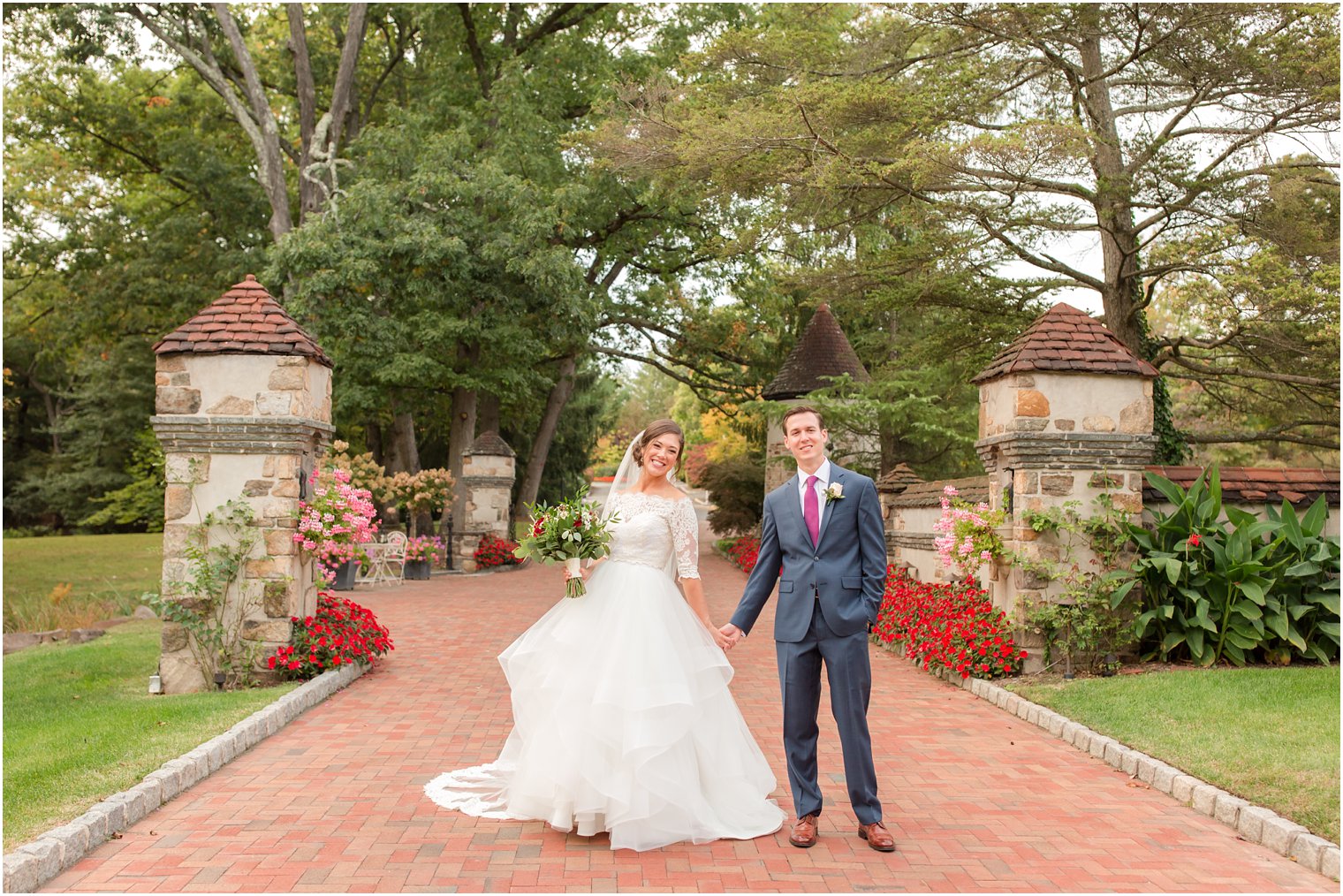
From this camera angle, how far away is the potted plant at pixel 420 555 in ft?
62.5

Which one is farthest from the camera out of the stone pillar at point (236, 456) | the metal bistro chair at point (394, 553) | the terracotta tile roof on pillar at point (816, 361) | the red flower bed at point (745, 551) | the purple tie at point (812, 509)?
the terracotta tile roof on pillar at point (816, 361)

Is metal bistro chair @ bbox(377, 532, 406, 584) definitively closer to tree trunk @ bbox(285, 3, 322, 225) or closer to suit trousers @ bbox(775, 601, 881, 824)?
tree trunk @ bbox(285, 3, 322, 225)

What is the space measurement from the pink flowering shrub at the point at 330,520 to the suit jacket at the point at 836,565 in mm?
5047

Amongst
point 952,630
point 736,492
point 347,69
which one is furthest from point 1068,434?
point 347,69

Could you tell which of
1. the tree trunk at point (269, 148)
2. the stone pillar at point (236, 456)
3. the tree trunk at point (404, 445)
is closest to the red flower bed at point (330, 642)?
the stone pillar at point (236, 456)

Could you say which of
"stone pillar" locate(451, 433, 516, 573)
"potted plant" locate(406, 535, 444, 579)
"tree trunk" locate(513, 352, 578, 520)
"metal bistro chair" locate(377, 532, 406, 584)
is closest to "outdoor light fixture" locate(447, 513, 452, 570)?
"stone pillar" locate(451, 433, 516, 573)

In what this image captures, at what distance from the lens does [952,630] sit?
376 inches

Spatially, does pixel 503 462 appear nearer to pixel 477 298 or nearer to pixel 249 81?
pixel 477 298

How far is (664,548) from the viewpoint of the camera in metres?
5.51

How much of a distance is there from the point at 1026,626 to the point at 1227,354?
26.3 ft

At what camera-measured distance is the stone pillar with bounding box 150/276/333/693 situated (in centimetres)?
865

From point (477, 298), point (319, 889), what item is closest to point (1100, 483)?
point (319, 889)

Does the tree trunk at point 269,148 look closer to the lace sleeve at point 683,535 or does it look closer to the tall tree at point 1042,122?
the tall tree at point 1042,122

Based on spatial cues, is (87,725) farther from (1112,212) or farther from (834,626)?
(1112,212)
